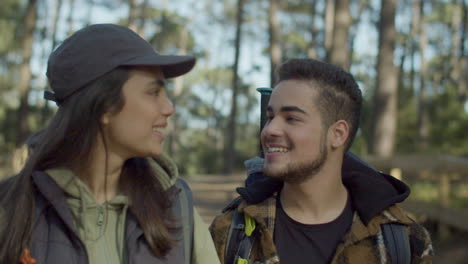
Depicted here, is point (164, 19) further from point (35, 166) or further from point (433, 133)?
point (35, 166)

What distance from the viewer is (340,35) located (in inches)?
480

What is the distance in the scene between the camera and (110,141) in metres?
2.51

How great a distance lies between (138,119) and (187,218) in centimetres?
47

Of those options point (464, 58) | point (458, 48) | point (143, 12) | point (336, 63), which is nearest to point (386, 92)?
point (336, 63)

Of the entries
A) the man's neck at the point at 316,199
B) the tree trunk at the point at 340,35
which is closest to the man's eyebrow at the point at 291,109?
the man's neck at the point at 316,199

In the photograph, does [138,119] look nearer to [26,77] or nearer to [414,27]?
[26,77]

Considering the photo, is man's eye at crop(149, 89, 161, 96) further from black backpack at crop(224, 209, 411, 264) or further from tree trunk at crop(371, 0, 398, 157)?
tree trunk at crop(371, 0, 398, 157)

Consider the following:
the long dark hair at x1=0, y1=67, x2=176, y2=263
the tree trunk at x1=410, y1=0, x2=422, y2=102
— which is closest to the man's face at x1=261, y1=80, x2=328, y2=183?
the long dark hair at x1=0, y1=67, x2=176, y2=263

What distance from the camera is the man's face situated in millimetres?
2992

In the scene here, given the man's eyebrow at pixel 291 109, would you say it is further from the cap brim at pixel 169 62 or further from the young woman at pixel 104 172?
the young woman at pixel 104 172

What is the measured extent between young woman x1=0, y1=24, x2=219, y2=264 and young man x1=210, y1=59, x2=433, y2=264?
54 centimetres

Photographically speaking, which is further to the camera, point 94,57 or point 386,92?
point 386,92

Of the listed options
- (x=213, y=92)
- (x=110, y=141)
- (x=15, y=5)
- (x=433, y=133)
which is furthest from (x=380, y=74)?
(x=213, y=92)

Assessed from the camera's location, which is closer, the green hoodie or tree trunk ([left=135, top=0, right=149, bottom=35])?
the green hoodie
